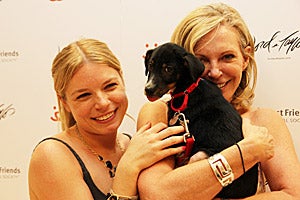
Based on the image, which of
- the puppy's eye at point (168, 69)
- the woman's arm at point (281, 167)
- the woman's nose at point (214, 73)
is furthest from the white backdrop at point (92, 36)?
the puppy's eye at point (168, 69)

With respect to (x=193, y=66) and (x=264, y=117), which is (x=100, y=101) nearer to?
(x=193, y=66)

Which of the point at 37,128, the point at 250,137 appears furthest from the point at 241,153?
the point at 37,128

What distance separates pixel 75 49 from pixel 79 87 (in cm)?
15

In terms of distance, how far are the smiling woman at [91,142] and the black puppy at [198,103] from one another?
8 centimetres

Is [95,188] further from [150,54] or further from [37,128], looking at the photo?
[37,128]

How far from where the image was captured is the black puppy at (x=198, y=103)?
1.25 m

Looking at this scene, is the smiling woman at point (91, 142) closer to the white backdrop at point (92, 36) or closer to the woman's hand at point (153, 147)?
the woman's hand at point (153, 147)

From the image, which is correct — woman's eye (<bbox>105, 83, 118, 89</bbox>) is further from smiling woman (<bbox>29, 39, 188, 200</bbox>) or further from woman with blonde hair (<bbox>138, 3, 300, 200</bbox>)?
woman with blonde hair (<bbox>138, 3, 300, 200</bbox>)

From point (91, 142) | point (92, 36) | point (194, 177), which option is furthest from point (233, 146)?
point (92, 36)

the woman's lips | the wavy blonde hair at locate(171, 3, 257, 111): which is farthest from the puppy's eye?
the woman's lips

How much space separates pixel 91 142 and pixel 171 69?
0.45m

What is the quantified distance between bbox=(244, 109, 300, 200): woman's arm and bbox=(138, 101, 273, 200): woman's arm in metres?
0.15

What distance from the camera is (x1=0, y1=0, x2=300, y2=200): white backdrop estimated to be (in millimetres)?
1774

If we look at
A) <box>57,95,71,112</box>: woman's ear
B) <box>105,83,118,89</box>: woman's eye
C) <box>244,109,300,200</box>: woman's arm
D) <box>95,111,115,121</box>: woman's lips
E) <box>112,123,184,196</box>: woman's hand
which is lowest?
<box>244,109,300,200</box>: woman's arm
